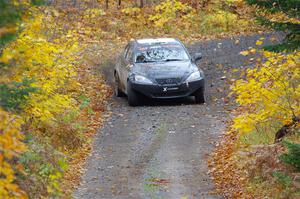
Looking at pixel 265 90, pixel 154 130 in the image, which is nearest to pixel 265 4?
pixel 265 90

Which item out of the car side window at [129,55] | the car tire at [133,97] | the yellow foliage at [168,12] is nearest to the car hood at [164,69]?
the car tire at [133,97]

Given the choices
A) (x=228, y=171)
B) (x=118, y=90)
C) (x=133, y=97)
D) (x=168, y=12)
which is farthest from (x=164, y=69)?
(x=168, y=12)

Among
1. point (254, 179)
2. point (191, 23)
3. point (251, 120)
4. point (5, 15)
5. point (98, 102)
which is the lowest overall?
point (191, 23)

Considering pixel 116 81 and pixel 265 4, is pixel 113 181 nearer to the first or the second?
pixel 265 4

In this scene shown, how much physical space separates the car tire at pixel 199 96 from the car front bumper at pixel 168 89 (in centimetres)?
17

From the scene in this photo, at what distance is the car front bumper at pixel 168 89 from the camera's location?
57.7 feet

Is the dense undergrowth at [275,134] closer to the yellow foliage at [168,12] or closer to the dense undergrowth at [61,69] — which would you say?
the dense undergrowth at [61,69]

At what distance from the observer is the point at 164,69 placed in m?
18.0

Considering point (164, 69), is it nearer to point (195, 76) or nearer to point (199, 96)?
point (195, 76)

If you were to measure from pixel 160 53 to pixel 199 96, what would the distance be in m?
1.77

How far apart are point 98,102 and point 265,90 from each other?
8402 millimetres

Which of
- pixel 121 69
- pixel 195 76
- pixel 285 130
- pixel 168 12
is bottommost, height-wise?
pixel 168 12

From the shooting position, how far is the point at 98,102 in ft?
61.6

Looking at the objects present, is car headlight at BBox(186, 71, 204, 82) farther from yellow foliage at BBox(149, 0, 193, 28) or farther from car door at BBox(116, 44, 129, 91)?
yellow foliage at BBox(149, 0, 193, 28)
